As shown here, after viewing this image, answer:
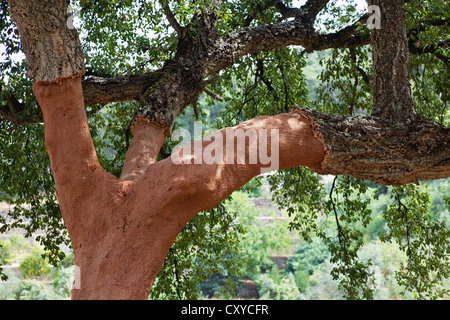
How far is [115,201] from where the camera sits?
8.08ft

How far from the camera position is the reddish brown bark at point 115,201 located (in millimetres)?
2314

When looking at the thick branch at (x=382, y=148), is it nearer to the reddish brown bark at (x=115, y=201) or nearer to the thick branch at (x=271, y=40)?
the reddish brown bark at (x=115, y=201)

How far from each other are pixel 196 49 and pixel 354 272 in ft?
10.6

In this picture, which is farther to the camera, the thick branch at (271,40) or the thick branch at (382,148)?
the thick branch at (271,40)

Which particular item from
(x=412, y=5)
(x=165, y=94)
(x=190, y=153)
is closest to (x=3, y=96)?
(x=165, y=94)

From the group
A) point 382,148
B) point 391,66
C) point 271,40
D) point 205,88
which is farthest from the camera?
point 205,88

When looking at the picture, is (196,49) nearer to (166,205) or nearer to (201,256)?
(166,205)

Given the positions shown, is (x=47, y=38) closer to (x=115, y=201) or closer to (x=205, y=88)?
(x=115, y=201)

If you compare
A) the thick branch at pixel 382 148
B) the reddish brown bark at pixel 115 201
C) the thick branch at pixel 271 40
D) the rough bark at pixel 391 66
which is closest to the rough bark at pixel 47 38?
the reddish brown bark at pixel 115 201

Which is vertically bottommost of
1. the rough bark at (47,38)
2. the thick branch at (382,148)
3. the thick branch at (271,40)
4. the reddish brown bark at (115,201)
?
the reddish brown bark at (115,201)

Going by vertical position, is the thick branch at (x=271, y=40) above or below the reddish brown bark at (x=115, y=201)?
above

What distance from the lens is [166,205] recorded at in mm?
2432

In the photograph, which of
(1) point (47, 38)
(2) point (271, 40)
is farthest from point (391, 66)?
(1) point (47, 38)

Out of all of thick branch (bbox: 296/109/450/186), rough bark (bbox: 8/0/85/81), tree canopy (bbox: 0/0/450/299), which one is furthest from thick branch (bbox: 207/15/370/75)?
rough bark (bbox: 8/0/85/81)
